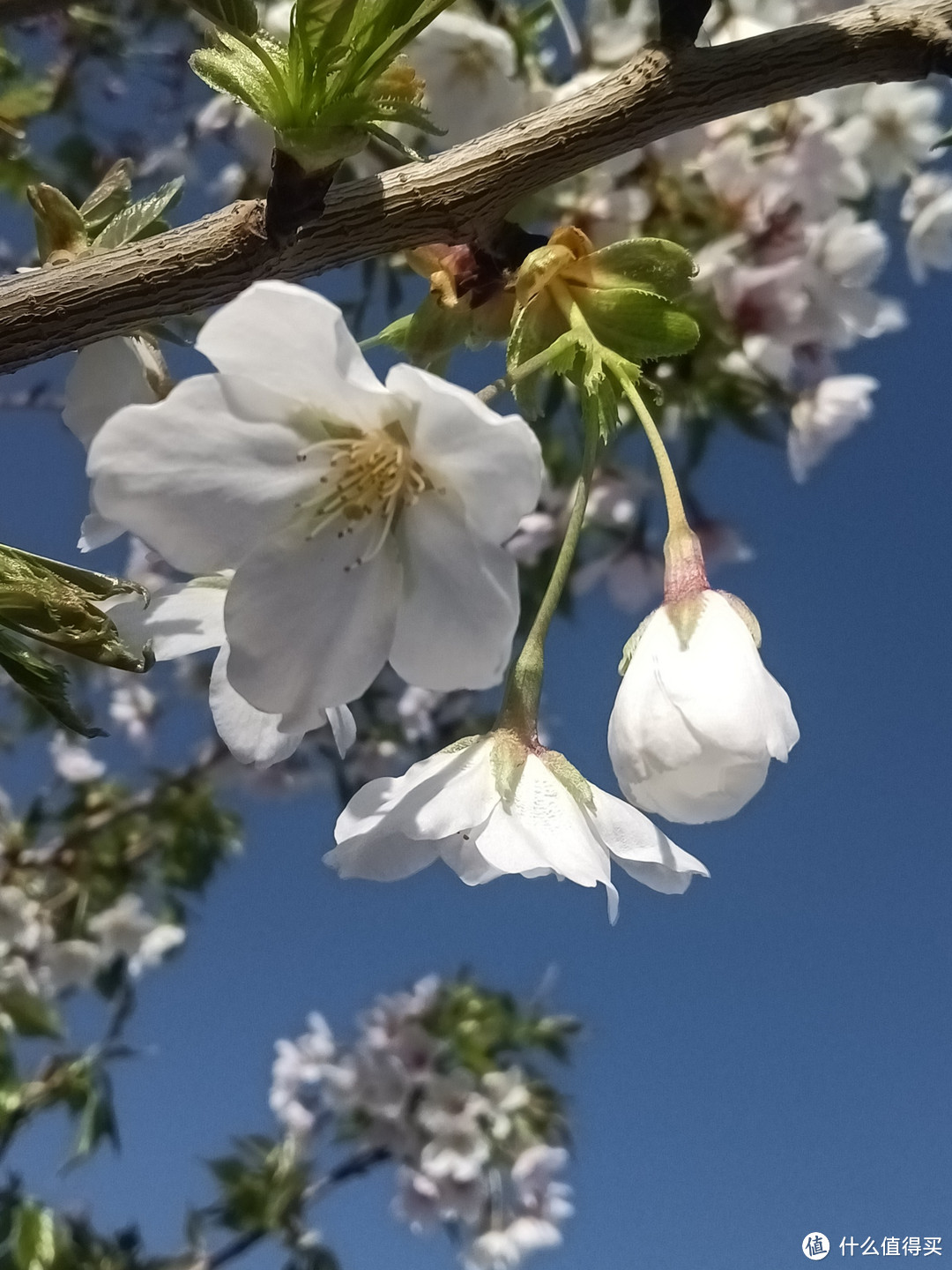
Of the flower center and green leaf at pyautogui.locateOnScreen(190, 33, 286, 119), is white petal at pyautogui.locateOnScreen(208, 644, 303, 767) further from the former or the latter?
green leaf at pyautogui.locateOnScreen(190, 33, 286, 119)

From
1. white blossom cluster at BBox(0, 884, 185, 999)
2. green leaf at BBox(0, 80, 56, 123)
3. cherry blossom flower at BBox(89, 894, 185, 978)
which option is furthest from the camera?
cherry blossom flower at BBox(89, 894, 185, 978)

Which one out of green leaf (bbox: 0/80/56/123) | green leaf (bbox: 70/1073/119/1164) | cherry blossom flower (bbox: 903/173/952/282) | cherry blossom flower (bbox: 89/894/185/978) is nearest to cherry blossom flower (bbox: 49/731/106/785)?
cherry blossom flower (bbox: 89/894/185/978)

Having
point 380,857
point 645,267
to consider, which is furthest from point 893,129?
point 380,857

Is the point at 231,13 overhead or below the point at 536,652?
overhead

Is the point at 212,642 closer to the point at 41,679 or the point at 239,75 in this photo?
the point at 41,679

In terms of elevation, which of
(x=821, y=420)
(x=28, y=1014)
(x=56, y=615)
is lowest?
(x=28, y=1014)

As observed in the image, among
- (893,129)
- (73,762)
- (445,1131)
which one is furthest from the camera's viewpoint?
(73,762)

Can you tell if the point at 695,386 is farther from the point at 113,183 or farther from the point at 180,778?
the point at 180,778

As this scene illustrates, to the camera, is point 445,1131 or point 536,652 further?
point 445,1131
